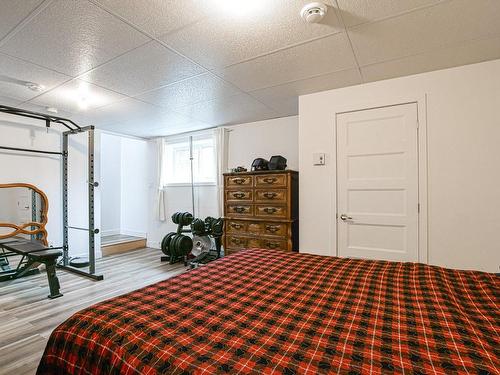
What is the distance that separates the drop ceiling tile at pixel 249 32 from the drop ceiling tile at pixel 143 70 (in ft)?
0.58

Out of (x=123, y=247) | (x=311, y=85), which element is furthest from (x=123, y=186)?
(x=311, y=85)

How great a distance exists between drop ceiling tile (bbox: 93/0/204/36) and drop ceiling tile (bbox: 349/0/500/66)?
113 cm

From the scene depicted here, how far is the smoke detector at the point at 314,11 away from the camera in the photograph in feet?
5.12

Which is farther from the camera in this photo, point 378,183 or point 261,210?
point 261,210

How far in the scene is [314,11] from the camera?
5.21 ft

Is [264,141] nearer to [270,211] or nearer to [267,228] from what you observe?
→ [270,211]

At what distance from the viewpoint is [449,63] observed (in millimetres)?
2266

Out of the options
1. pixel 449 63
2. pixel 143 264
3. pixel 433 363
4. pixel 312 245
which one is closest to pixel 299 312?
pixel 433 363

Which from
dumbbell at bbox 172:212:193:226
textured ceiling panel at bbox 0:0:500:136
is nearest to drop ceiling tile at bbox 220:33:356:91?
textured ceiling panel at bbox 0:0:500:136

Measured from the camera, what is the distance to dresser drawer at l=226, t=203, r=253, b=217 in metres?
3.46

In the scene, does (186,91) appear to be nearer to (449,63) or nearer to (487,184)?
(449,63)

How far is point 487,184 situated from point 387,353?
89.9 inches

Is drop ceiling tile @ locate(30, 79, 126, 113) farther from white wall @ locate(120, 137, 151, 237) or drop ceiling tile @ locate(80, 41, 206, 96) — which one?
white wall @ locate(120, 137, 151, 237)

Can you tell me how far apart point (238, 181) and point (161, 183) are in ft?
7.68
